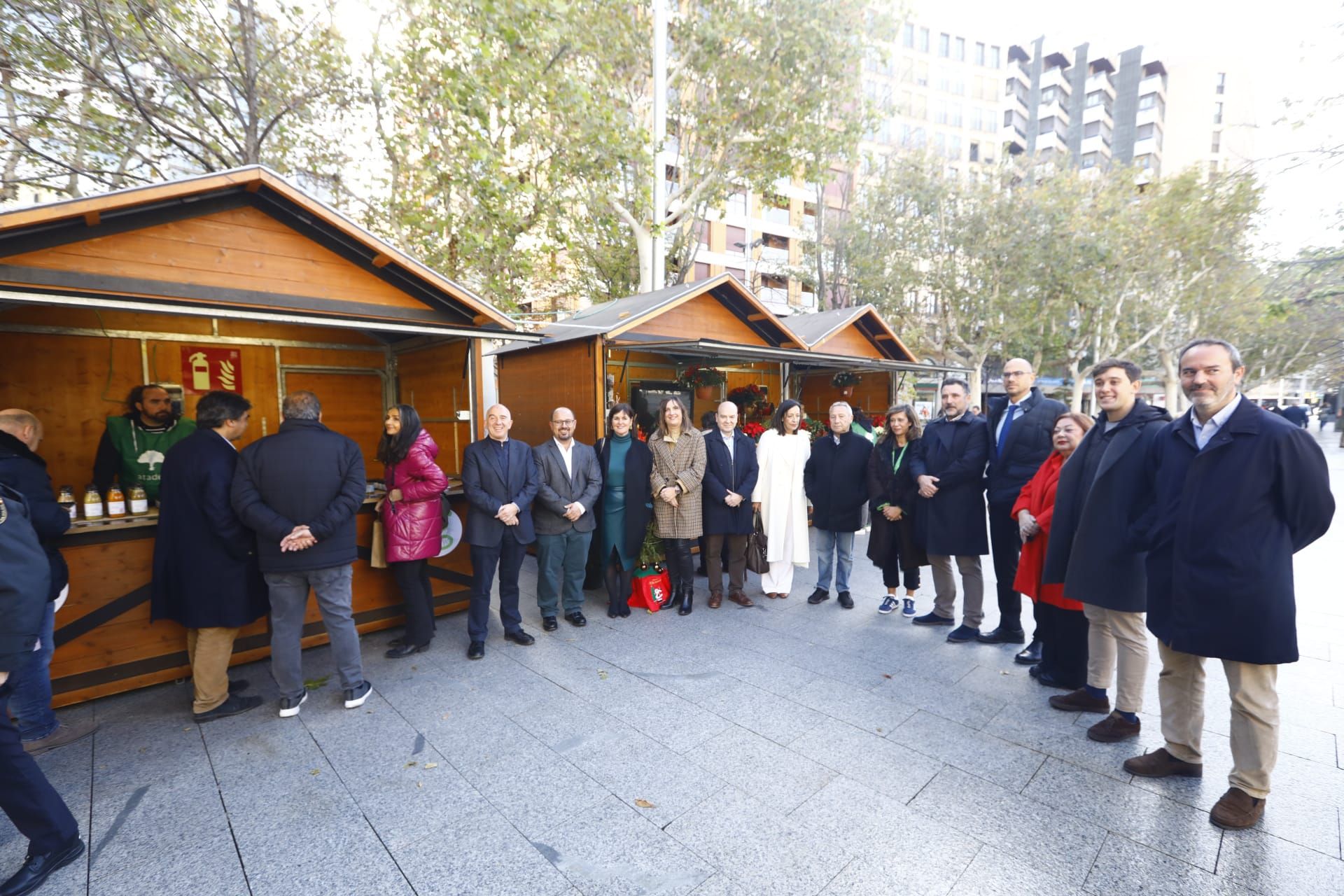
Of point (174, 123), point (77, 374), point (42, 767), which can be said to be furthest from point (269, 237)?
point (174, 123)

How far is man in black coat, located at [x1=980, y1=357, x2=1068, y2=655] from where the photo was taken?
4242mm

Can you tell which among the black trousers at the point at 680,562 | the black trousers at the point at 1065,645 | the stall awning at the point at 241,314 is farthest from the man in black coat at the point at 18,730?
the black trousers at the point at 1065,645

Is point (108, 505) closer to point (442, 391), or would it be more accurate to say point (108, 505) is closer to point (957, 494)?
point (442, 391)

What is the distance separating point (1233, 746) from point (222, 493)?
5.40 metres

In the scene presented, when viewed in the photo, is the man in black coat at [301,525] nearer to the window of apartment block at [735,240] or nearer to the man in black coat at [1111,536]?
the man in black coat at [1111,536]

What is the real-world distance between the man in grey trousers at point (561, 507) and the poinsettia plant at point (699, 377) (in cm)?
394

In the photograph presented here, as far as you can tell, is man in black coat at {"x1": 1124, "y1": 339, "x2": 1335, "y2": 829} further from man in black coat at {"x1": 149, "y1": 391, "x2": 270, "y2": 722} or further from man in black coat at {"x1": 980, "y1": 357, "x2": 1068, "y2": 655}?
man in black coat at {"x1": 149, "y1": 391, "x2": 270, "y2": 722}

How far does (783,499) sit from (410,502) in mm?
3502

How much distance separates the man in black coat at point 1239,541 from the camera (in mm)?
2422

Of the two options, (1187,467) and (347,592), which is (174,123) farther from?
(1187,467)

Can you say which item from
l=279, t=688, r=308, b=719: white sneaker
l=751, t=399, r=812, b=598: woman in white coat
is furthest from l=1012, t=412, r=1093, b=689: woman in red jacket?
l=279, t=688, r=308, b=719: white sneaker

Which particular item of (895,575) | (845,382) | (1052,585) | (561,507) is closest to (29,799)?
(561,507)

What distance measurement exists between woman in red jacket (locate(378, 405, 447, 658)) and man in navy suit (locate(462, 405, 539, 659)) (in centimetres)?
27

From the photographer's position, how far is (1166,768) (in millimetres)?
2922
